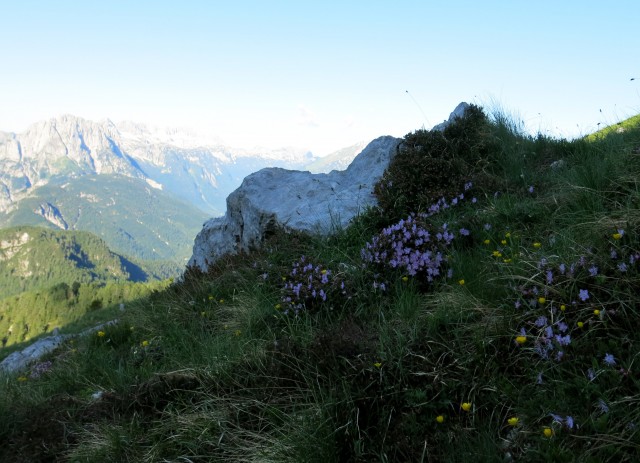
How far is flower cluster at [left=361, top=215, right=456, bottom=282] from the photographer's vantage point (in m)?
5.24

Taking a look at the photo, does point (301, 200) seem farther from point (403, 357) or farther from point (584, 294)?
point (584, 294)

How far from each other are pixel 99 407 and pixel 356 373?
2.55 m

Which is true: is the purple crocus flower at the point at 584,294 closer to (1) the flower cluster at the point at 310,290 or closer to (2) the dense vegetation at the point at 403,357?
(2) the dense vegetation at the point at 403,357

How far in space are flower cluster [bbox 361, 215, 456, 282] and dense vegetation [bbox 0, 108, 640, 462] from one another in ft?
0.08

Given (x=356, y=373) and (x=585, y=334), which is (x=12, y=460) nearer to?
(x=356, y=373)

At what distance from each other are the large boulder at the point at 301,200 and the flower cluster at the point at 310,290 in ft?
7.33

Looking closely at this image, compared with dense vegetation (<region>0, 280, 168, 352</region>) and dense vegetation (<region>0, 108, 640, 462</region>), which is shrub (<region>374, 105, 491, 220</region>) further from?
dense vegetation (<region>0, 280, 168, 352</region>)

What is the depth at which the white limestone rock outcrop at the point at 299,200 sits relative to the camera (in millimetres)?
8883

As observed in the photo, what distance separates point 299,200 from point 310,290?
186 inches

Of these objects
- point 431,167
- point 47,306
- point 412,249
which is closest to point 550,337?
point 412,249

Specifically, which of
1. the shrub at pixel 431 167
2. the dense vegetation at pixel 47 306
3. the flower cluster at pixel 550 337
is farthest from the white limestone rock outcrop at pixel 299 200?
the dense vegetation at pixel 47 306

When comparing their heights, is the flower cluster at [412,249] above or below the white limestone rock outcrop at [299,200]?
below

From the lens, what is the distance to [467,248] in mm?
5637

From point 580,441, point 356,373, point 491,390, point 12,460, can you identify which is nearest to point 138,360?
point 12,460
